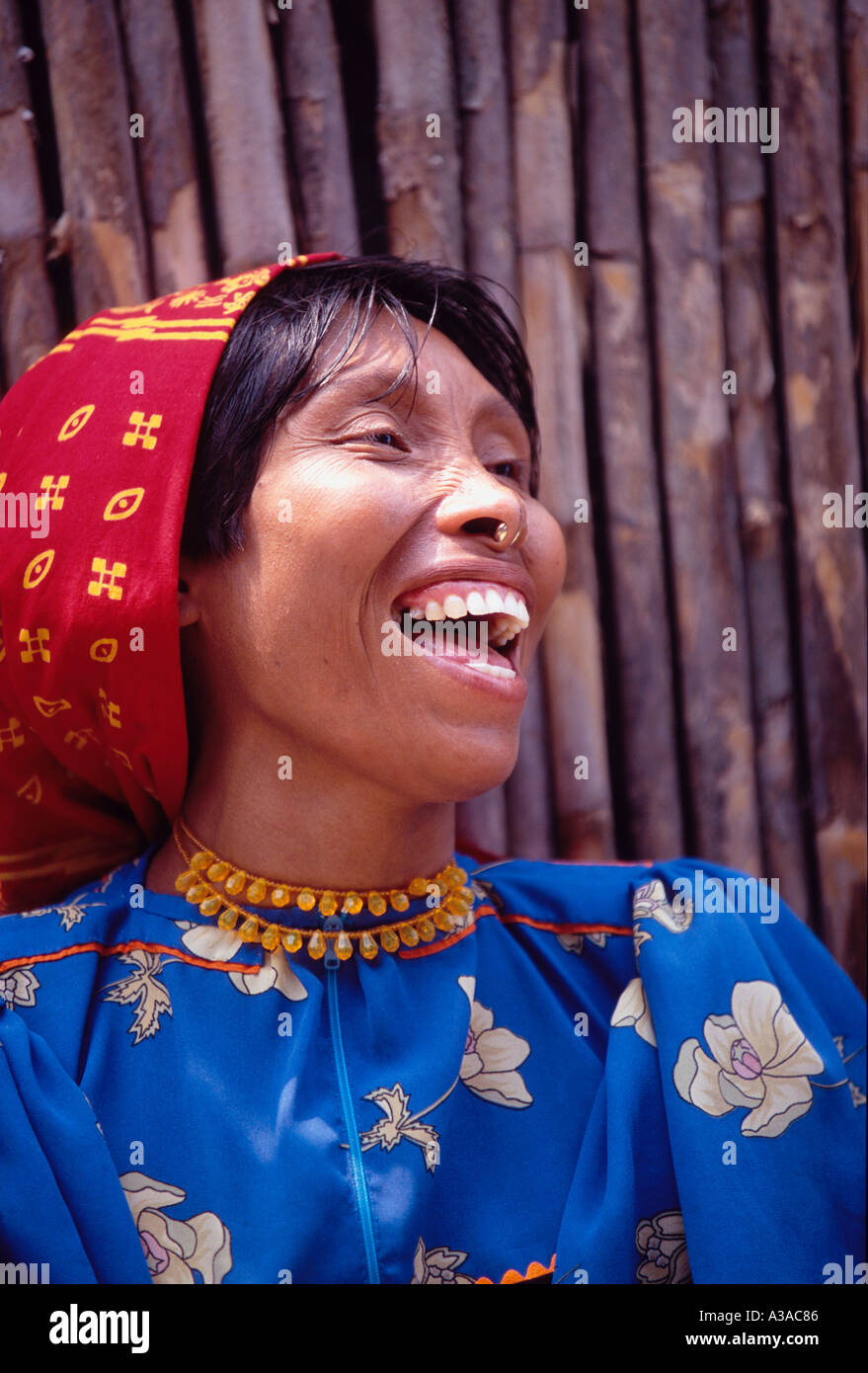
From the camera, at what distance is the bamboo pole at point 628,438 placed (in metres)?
1.93

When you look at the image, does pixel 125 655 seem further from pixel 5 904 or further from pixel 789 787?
pixel 789 787

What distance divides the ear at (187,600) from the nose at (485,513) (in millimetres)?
332

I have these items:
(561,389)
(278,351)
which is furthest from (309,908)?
(561,389)

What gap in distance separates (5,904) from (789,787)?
135 centimetres

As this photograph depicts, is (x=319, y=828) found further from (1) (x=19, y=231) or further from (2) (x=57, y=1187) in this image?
(1) (x=19, y=231)

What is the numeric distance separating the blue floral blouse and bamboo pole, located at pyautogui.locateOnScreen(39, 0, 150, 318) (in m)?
0.99

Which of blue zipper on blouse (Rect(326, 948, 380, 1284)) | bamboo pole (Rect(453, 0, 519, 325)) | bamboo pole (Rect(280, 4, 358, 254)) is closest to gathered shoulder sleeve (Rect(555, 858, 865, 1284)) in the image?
blue zipper on blouse (Rect(326, 948, 380, 1284))

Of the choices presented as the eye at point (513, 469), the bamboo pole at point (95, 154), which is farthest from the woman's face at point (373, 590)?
the bamboo pole at point (95, 154)

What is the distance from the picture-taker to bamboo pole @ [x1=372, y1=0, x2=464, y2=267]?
73.4 inches

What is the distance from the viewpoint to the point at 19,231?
1.82m

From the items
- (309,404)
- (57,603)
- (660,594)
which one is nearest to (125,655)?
(57,603)

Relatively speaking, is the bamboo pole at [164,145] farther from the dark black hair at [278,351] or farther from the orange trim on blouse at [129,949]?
the orange trim on blouse at [129,949]

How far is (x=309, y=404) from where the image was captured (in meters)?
1.37

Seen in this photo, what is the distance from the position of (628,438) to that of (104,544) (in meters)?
1.01
